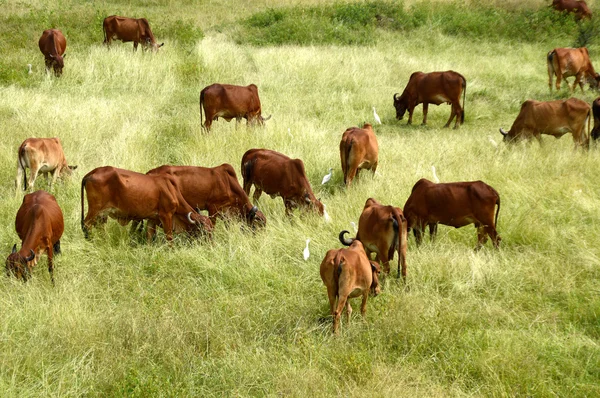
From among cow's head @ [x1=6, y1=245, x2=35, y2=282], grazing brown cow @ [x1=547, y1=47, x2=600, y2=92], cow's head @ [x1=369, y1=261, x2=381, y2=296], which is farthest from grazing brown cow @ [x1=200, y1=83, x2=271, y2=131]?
grazing brown cow @ [x1=547, y1=47, x2=600, y2=92]

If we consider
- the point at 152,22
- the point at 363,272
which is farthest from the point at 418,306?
the point at 152,22

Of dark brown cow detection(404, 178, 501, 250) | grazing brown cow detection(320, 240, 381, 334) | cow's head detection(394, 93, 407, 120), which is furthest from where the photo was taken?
cow's head detection(394, 93, 407, 120)

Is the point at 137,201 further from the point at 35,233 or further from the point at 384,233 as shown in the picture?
the point at 384,233

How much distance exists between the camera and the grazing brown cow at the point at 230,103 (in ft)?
36.7

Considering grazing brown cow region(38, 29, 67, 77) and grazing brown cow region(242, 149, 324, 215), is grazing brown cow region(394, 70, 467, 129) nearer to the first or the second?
grazing brown cow region(242, 149, 324, 215)

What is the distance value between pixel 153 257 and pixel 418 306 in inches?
104

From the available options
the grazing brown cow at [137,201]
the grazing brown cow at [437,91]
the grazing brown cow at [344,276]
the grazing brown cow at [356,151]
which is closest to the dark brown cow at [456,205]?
the grazing brown cow at [344,276]

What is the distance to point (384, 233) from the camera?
244 inches

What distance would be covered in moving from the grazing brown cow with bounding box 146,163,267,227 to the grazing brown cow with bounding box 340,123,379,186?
168 cm

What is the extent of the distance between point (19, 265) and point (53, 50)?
32.1 ft

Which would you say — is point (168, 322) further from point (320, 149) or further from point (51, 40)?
point (51, 40)

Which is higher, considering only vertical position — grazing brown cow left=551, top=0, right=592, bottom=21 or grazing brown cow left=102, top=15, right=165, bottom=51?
grazing brown cow left=102, top=15, right=165, bottom=51

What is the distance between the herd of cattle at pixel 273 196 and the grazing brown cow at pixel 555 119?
1cm

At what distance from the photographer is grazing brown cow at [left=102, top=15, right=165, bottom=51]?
675 inches
